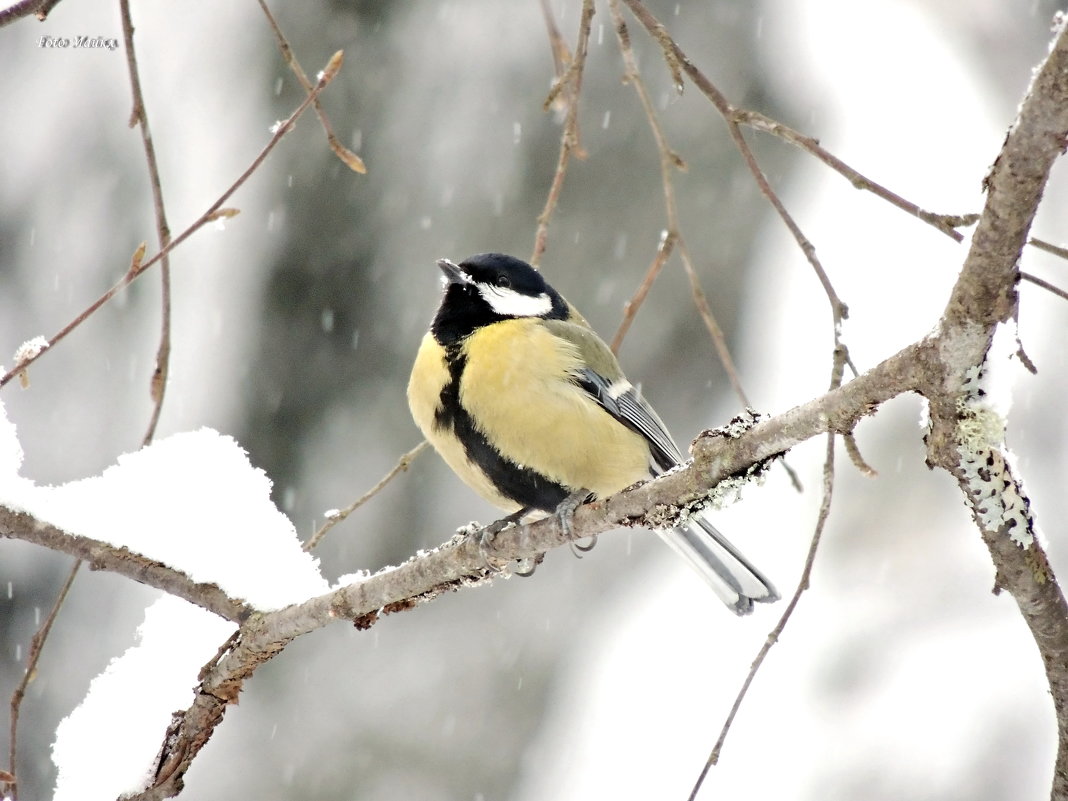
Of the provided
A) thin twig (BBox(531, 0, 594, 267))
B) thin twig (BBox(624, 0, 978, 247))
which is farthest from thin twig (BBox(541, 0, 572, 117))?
thin twig (BBox(624, 0, 978, 247))

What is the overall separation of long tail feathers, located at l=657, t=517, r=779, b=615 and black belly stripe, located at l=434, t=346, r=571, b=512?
0.38 metres

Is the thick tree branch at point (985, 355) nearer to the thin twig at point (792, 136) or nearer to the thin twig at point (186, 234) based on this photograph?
the thin twig at point (792, 136)

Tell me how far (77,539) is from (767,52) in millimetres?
4376

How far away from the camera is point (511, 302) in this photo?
315cm

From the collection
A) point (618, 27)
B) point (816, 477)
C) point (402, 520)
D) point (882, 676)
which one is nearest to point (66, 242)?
point (402, 520)

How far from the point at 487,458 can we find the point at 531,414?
171 mm

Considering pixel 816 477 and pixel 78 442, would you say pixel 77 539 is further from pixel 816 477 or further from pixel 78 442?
pixel 816 477

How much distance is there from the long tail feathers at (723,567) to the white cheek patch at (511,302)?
2.72 feet

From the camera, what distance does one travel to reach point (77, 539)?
192 cm

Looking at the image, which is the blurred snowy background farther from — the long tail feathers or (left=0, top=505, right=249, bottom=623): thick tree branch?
(left=0, top=505, right=249, bottom=623): thick tree branch

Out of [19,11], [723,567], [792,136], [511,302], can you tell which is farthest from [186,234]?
[723,567]

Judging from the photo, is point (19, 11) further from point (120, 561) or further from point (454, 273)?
point (454, 273)

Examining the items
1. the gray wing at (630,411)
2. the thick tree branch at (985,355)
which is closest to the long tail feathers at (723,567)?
the gray wing at (630,411)

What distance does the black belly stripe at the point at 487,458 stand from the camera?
8.95ft
